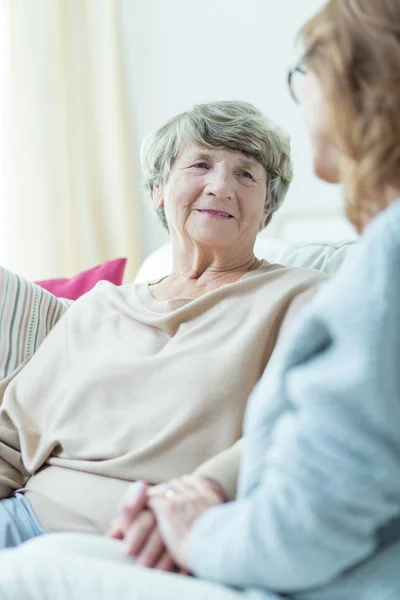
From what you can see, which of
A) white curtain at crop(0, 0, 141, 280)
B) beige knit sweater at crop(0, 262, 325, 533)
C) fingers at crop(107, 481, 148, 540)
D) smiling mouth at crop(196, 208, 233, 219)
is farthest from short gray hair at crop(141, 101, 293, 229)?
white curtain at crop(0, 0, 141, 280)

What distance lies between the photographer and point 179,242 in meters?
1.66

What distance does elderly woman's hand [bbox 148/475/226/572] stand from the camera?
826 millimetres

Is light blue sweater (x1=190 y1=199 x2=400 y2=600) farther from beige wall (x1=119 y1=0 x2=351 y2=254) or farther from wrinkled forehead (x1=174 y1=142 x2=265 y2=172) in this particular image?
beige wall (x1=119 y1=0 x2=351 y2=254)

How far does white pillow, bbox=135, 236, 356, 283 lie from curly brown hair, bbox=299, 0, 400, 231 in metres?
0.90

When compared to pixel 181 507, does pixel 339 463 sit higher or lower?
higher

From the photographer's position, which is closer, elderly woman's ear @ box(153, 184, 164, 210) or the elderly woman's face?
the elderly woman's face

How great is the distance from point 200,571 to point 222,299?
0.73 m

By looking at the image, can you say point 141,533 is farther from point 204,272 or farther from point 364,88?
point 204,272

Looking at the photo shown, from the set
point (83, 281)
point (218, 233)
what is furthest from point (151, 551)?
point (83, 281)

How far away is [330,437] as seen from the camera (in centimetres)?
67

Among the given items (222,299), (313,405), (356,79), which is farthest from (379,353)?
(222,299)

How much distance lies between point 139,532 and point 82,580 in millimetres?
121

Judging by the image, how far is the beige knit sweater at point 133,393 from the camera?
1.25 metres

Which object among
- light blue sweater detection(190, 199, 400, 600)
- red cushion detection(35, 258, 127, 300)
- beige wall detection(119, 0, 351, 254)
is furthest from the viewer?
beige wall detection(119, 0, 351, 254)
